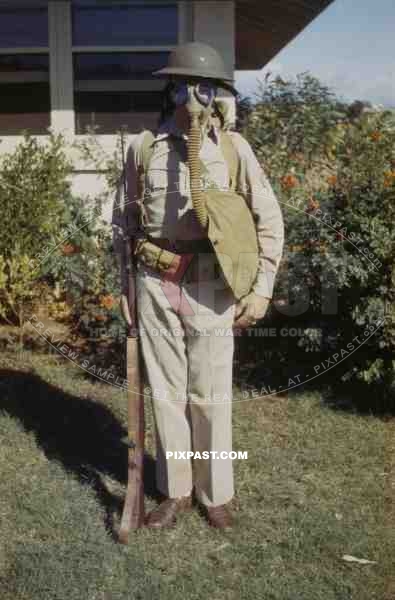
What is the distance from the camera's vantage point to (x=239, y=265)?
3156mm

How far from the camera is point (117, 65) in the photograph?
7.87 meters

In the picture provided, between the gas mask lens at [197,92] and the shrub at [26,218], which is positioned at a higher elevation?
the gas mask lens at [197,92]

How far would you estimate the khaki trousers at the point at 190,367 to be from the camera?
130 inches

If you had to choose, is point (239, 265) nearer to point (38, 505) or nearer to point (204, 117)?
point (204, 117)

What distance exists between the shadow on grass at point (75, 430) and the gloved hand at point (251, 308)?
1067 millimetres

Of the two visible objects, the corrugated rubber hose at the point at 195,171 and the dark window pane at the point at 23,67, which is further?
the dark window pane at the point at 23,67

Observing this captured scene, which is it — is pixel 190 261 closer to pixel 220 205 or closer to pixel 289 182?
pixel 220 205

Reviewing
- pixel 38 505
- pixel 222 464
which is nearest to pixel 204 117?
pixel 222 464

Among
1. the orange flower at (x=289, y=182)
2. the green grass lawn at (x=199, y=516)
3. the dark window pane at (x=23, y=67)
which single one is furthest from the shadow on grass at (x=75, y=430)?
the dark window pane at (x=23, y=67)

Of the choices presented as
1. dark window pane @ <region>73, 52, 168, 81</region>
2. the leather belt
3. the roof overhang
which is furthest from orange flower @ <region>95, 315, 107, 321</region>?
the roof overhang

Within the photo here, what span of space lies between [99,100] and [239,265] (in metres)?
5.28

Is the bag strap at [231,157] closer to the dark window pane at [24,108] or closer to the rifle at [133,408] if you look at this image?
the rifle at [133,408]

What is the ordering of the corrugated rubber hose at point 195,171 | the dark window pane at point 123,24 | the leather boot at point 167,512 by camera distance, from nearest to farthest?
1. the corrugated rubber hose at point 195,171
2. the leather boot at point 167,512
3. the dark window pane at point 123,24

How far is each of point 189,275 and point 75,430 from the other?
173 centimetres
